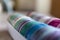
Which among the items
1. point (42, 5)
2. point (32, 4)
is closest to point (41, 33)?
point (42, 5)

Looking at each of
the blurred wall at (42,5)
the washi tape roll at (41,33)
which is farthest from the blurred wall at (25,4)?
the washi tape roll at (41,33)

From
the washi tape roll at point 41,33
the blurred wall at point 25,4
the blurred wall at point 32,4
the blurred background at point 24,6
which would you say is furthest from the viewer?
the blurred wall at point 25,4

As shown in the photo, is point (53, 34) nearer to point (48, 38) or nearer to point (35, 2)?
point (48, 38)

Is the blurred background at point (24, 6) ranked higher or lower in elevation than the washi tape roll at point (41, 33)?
higher

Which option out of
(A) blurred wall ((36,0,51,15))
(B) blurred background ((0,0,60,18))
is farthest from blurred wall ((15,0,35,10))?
(A) blurred wall ((36,0,51,15))

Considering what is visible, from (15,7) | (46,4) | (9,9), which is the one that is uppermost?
(46,4)

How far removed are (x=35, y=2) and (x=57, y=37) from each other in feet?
14.1

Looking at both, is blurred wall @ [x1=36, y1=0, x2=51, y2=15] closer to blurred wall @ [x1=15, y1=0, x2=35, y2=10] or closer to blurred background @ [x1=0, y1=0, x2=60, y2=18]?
blurred background @ [x1=0, y1=0, x2=60, y2=18]

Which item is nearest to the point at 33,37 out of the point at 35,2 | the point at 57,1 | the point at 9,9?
the point at 57,1

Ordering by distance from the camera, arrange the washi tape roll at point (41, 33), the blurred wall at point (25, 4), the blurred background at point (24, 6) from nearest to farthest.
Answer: the washi tape roll at point (41, 33) < the blurred background at point (24, 6) < the blurred wall at point (25, 4)

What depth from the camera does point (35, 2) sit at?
15.6 feet

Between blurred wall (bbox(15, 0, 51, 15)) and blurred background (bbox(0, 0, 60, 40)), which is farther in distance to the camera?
blurred wall (bbox(15, 0, 51, 15))

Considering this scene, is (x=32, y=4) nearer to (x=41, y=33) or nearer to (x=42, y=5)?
(x=42, y=5)

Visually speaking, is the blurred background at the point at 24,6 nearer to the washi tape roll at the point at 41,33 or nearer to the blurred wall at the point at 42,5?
the blurred wall at the point at 42,5
